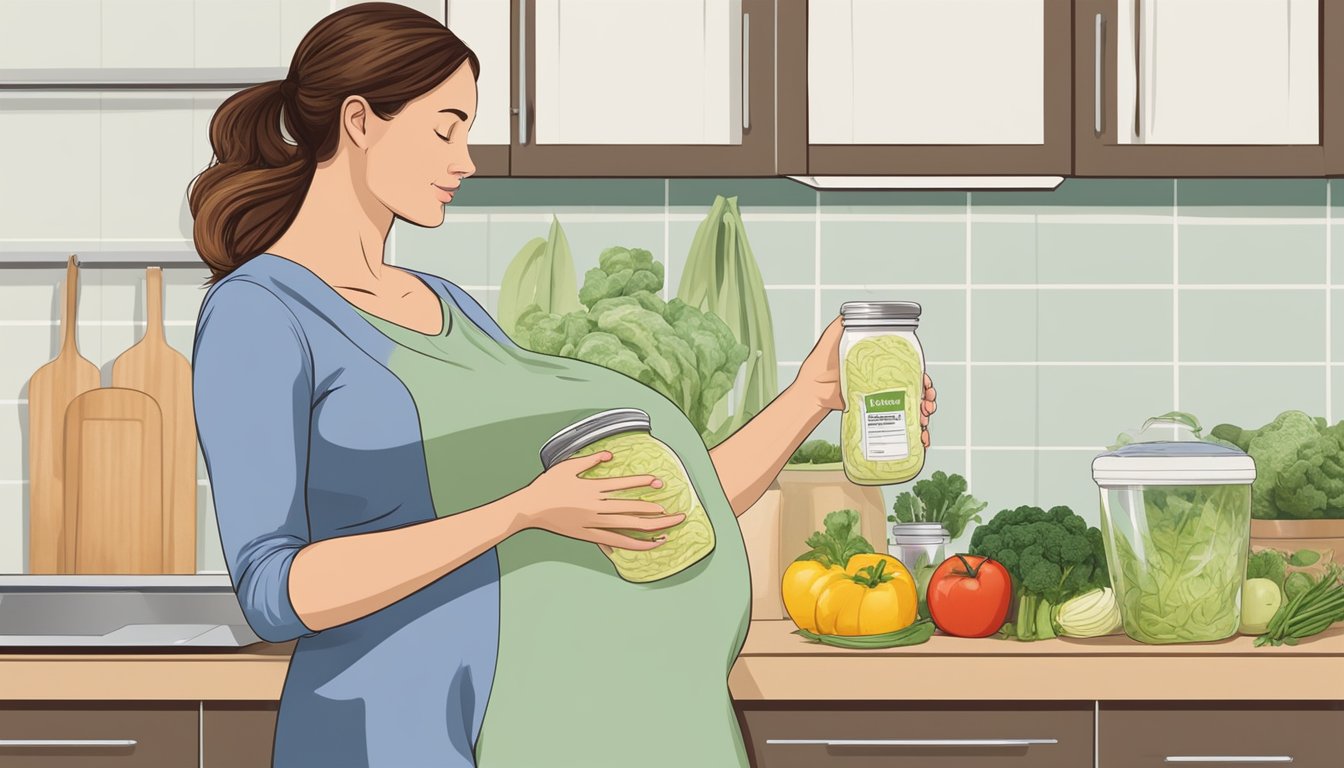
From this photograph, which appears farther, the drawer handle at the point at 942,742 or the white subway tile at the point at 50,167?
the white subway tile at the point at 50,167

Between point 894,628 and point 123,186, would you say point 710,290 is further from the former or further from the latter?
point 123,186

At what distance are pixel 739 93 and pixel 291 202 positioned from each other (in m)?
0.97

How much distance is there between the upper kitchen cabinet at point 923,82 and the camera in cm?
196

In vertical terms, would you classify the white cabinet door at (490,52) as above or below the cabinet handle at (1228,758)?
above

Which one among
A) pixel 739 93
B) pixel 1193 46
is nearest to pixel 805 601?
→ pixel 739 93

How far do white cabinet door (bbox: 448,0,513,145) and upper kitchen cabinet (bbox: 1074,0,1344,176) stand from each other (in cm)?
91

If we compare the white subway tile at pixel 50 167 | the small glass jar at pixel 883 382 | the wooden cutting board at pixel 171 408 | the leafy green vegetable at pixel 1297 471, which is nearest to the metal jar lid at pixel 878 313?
the small glass jar at pixel 883 382

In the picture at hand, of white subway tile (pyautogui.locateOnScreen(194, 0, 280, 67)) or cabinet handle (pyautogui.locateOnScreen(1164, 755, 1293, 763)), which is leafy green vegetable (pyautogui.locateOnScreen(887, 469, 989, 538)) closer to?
cabinet handle (pyautogui.locateOnScreen(1164, 755, 1293, 763))

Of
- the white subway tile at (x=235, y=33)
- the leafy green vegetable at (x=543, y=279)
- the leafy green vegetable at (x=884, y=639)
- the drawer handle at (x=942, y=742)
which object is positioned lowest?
the drawer handle at (x=942, y=742)

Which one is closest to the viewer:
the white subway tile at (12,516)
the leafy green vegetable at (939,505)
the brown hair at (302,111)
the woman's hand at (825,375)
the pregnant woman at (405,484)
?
the pregnant woman at (405,484)

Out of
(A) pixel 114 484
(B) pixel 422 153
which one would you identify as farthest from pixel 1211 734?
(A) pixel 114 484

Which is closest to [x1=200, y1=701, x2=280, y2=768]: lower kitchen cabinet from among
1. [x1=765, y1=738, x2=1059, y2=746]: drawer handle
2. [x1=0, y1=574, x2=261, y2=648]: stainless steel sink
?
[x1=0, y1=574, x2=261, y2=648]: stainless steel sink

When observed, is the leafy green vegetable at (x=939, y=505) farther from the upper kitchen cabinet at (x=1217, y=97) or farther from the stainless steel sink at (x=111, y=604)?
the stainless steel sink at (x=111, y=604)

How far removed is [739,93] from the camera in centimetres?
197
